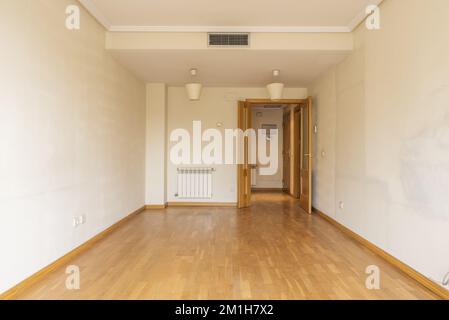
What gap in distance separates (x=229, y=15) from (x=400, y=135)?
220cm

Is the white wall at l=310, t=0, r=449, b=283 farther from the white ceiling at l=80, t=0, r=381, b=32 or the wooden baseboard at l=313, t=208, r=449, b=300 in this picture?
the white ceiling at l=80, t=0, r=381, b=32

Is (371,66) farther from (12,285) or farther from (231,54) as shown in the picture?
(12,285)

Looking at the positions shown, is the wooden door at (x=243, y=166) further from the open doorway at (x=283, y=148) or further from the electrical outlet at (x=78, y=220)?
the electrical outlet at (x=78, y=220)

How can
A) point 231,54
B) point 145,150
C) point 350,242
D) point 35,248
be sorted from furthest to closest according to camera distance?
point 145,150
point 231,54
point 350,242
point 35,248

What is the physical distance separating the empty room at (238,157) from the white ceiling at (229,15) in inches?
0.9

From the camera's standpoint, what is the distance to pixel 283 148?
8.43 m

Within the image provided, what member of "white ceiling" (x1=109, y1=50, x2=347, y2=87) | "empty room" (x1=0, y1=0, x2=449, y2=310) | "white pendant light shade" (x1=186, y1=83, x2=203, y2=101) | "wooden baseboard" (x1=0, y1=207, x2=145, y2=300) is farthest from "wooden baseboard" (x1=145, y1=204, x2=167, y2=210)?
"white ceiling" (x1=109, y1=50, x2=347, y2=87)

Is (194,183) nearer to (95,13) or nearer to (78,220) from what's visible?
(78,220)

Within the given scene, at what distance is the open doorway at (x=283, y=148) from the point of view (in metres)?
5.36

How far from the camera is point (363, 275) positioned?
238cm

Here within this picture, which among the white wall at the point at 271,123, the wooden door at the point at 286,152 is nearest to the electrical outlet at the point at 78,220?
the wooden door at the point at 286,152

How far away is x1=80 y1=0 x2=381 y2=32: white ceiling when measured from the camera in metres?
3.02

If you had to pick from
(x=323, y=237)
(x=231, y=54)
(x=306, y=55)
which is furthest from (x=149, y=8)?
(x=323, y=237)

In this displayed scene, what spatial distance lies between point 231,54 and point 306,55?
3.29 feet
